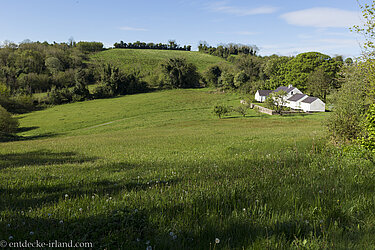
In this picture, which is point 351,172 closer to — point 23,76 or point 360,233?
point 360,233

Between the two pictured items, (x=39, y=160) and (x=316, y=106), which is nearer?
(x=39, y=160)

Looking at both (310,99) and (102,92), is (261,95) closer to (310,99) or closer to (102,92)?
(310,99)

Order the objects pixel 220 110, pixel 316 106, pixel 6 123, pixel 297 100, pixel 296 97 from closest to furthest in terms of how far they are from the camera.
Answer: pixel 6 123 → pixel 220 110 → pixel 316 106 → pixel 297 100 → pixel 296 97

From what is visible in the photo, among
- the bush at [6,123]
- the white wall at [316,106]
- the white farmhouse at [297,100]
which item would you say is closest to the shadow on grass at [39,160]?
the bush at [6,123]

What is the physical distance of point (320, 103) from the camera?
7494cm

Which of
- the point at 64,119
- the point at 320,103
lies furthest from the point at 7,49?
the point at 320,103

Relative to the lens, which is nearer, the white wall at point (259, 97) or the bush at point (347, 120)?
the bush at point (347, 120)

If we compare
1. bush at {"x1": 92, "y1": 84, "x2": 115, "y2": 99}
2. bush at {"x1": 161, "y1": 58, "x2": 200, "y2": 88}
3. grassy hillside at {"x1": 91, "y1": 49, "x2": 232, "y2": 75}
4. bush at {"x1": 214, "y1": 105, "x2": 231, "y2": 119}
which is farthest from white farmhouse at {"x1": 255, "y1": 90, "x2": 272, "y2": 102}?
bush at {"x1": 92, "y1": 84, "x2": 115, "y2": 99}

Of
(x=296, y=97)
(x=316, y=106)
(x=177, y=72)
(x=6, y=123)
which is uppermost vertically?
(x=177, y=72)

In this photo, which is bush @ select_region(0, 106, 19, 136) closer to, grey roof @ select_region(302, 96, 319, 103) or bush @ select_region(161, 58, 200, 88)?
bush @ select_region(161, 58, 200, 88)

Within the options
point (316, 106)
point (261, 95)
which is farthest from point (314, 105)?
point (261, 95)

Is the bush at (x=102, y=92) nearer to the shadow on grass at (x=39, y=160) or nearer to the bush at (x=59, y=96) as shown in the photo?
the bush at (x=59, y=96)

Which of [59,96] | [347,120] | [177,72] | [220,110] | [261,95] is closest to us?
[347,120]

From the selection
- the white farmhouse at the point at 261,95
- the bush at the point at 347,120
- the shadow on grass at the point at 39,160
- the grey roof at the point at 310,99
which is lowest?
the shadow on grass at the point at 39,160
